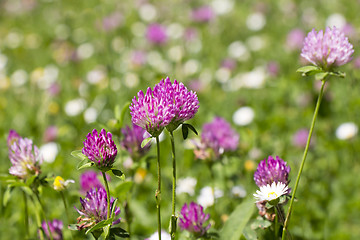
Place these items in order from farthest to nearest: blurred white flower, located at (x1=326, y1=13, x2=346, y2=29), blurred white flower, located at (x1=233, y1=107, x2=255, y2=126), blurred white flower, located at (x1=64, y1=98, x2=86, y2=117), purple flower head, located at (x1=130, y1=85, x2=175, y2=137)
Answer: blurred white flower, located at (x1=326, y1=13, x2=346, y2=29) < blurred white flower, located at (x1=64, y1=98, x2=86, y2=117) < blurred white flower, located at (x1=233, y1=107, x2=255, y2=126) < purple flower head, located at (x1=130, y1=85, x2=175, y2=137)

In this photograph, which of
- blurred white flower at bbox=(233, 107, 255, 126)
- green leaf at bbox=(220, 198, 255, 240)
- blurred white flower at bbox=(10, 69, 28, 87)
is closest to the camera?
green leaf at bbox=(220, 198, 255, 240)

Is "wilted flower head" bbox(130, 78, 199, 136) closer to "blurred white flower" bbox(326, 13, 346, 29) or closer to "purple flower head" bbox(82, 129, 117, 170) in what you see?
"purple flower head" bbox(82, 129, 117, 170)

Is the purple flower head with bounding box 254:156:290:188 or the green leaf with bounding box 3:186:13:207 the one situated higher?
the green leaf with bounding box 3:186:13:207

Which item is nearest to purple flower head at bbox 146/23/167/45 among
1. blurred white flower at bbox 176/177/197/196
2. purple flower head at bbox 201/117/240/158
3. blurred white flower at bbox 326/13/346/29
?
blurred white flower at bbox 326/13/346/29

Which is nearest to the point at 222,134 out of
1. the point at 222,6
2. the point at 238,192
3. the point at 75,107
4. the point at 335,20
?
the point at 238,192

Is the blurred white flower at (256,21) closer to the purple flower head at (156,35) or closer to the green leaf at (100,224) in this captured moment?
the purple flower head at (156,35)

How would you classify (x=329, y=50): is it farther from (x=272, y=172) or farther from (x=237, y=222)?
(x=237, y=222)
